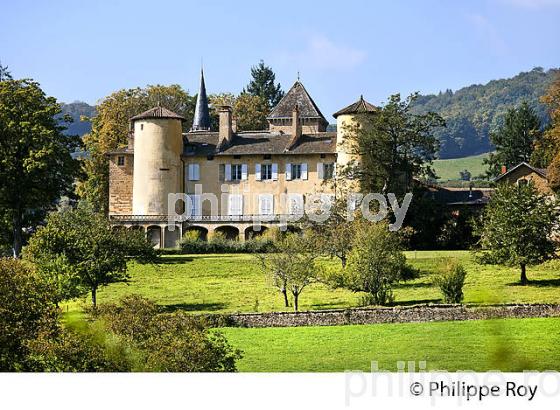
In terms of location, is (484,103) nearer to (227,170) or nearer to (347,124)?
(347,124)

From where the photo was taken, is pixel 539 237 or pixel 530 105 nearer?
pixel 530 105

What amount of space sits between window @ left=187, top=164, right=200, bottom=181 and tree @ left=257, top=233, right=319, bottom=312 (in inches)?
344

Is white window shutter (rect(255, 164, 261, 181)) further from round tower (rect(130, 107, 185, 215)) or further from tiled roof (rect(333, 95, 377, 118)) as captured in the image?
tiled roof (rect(333, 95, 377, 118))

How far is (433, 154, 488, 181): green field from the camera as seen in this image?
17.5 metres

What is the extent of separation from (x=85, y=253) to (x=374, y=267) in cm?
418

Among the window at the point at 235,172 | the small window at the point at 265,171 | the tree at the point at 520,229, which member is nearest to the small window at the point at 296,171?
the small window at the point at 265,171

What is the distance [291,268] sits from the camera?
1692 cm

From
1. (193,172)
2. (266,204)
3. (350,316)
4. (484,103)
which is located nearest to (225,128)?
(193,172)

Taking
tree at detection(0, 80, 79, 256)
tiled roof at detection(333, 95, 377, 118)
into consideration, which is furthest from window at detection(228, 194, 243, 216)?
tree at detection(0, 80, 79, 256)

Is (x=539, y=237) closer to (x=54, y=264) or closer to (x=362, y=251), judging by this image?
(x=362, y=251)
